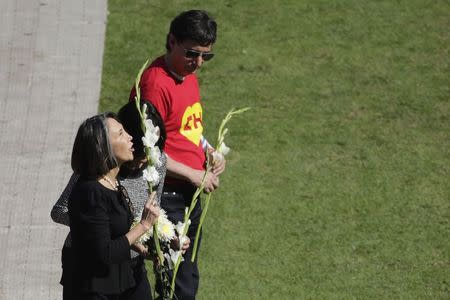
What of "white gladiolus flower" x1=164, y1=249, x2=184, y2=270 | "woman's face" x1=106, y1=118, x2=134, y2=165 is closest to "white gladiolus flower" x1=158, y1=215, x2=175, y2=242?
"white gladiolus flower" x1=164, y1=249, x2=184, y2=270

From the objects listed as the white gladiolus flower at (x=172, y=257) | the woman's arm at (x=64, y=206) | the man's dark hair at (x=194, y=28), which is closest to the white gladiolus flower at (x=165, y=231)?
the white gladiolus flower at (x=172, y=257)

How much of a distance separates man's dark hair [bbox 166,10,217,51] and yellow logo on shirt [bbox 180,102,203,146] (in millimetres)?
416

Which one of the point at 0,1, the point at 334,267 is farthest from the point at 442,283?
the point at 0,1

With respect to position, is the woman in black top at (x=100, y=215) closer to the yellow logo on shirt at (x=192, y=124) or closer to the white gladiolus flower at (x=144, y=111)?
the white gladiolus flower at (x=144, y=111)

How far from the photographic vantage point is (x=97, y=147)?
16.6ft

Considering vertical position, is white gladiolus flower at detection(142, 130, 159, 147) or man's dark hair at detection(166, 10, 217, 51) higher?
man's dark hair at detection(166, 10, 217, 51)

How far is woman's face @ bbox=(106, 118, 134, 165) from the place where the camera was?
514 cm

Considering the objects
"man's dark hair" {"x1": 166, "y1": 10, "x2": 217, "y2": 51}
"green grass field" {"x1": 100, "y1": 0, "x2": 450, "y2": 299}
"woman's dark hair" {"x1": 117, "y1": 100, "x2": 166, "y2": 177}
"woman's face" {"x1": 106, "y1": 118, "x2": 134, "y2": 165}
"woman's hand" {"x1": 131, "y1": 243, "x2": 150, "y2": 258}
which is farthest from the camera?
"green grass field" {"x1": 100, "y1": 0, "x2": 450, "y2": 299}

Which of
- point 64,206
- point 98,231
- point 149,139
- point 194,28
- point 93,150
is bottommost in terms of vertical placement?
point 64,206

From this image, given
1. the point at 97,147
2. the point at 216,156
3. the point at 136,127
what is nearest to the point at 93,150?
the point at 97,147

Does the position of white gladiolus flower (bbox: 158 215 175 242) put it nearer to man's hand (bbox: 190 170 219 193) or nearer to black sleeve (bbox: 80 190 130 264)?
black sleeve (bbox: 80 190 130 264)

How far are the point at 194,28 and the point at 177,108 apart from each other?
1.54 ft

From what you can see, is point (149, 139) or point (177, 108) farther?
point (177, 108)

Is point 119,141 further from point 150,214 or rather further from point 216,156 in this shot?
point 216,156
